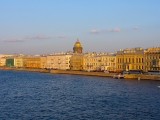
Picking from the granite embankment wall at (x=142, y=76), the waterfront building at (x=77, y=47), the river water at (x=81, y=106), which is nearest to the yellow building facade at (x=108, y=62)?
the granite embankment wall at (x=142, y=76)

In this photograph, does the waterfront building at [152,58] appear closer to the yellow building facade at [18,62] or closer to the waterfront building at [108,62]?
the waterfront building at [108,62]

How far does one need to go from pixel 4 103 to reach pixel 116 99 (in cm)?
731

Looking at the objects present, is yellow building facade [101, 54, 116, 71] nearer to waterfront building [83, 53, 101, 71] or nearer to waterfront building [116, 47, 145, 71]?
waterfront building [116, 47, 145, 71]

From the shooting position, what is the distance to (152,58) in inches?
1810

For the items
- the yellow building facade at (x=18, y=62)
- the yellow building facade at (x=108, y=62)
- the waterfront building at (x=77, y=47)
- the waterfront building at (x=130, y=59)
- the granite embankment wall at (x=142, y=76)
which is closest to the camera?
the granite embankment wall at (x=142, y=76)

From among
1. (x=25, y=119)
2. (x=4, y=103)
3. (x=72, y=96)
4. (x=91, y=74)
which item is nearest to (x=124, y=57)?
(x=91, y=74)

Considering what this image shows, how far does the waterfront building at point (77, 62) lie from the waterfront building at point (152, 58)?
20.1 m

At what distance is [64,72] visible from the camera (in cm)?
6212

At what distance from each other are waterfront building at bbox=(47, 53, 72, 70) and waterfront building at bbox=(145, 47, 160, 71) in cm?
2582

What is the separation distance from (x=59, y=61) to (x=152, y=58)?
1235 inches

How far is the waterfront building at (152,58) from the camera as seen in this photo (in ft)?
147

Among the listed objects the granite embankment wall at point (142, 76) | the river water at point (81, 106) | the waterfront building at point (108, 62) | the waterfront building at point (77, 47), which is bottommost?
the river water at point (81, 106)

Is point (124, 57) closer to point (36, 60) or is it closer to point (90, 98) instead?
point (90, 98)

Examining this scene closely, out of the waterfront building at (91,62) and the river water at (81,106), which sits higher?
the waterfront building at (91,62)
